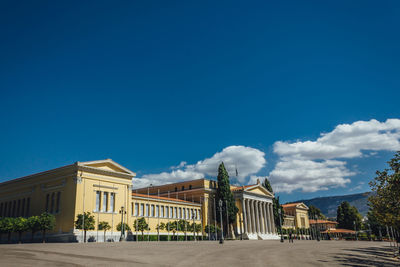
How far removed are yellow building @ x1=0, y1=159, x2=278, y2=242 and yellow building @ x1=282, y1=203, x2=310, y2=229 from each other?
2055 inches

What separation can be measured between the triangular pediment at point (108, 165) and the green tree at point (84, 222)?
27.4ft

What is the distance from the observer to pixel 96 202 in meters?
55.7

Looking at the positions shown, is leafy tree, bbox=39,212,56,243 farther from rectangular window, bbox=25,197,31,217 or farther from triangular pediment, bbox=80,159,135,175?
rectangular window, bbox=25,197,31,217

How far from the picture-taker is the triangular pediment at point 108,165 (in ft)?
181

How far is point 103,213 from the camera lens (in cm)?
5534

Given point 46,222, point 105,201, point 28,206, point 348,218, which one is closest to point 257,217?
point 105,201

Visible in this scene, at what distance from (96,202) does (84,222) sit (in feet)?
19.2

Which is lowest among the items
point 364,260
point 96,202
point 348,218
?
point 364,260

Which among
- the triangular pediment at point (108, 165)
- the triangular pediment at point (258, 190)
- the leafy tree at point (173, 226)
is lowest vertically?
the leafy tree at point (173, 226)

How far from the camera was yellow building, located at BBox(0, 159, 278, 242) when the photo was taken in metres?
52.8

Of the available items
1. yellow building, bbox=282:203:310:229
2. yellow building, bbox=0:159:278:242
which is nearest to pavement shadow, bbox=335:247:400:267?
yellow building, bbox=0:159:278:242

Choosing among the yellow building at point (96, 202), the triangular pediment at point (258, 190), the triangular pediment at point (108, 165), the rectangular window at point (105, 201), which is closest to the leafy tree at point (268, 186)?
the triangular pediment at point (258, 190)

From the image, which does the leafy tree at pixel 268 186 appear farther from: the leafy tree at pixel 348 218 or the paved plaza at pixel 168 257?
the paved plaza at pixel 168 257

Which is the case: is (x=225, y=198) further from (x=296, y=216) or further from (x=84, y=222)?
(x=296, y=216)
